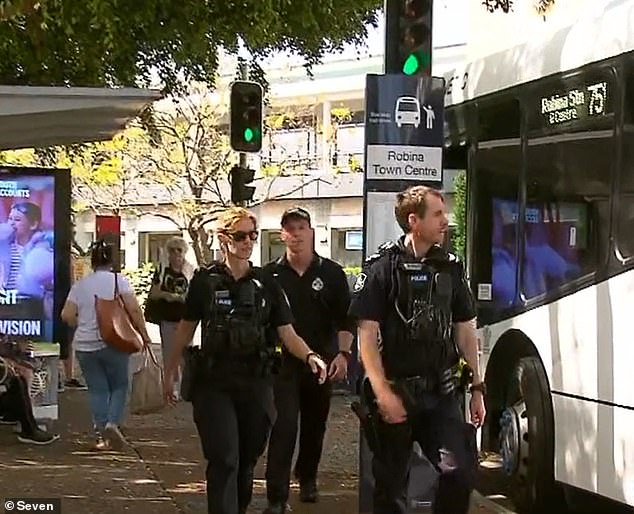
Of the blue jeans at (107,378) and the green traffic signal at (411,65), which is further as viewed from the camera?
the blue jeans at (107,378)

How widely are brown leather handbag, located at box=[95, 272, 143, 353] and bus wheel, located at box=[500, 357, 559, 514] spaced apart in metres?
3.40

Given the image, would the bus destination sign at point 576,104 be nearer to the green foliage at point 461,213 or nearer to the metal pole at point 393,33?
the metal pole at point 393,33

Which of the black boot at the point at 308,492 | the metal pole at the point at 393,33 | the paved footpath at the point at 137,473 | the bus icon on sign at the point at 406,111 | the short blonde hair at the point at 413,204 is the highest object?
the metal pole at the point at 393,33

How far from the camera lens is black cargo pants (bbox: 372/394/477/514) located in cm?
580

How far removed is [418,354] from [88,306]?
4.94 meters

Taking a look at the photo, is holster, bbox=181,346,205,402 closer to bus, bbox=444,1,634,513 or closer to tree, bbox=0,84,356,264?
bus, bbox=444,1,634,513

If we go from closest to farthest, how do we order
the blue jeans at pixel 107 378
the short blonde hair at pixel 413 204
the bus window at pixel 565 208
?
the short blonde hair at pixel 413 204 → the bus window at pixel 565 208 → the blue jeans at pixel 107 378

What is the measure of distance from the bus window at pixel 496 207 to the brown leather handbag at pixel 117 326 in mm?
2937

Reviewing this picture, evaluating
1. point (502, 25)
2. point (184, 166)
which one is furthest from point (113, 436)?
point (184, 166)

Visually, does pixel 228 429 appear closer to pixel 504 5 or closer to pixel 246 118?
pixel 504 5

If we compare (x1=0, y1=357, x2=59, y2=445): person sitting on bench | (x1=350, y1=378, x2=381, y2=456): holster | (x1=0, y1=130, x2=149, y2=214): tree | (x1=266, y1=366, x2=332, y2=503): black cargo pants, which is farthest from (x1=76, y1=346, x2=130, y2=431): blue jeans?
(x1=0, y1=130, x2=149, y2=214): tree

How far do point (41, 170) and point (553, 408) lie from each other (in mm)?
5483

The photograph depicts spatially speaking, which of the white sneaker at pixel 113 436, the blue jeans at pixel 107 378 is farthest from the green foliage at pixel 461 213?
the white sneaker at pixel 113 436

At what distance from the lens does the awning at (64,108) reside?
744 centimetres
